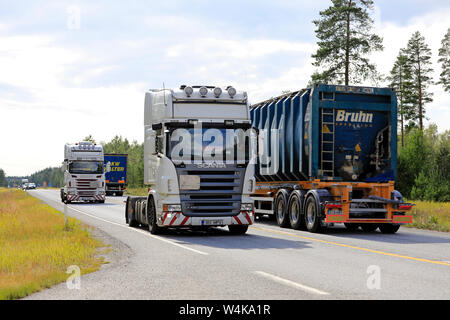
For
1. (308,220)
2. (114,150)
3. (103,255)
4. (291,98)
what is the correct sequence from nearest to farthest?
(103,255)
(308,220)
(291,98)
(114,150)

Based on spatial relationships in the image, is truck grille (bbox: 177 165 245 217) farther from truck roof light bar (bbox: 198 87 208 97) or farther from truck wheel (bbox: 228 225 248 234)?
truck roof light bar (bbox: 198 87 208 97)

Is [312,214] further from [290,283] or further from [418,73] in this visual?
[418,73]

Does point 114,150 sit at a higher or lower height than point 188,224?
higher

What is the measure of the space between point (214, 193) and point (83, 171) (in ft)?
71.4

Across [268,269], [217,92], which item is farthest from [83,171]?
[268,269]

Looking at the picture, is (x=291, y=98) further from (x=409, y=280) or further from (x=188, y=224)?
(x=409, y=280)

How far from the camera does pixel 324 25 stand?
45.8 metres

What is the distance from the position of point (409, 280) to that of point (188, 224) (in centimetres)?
743

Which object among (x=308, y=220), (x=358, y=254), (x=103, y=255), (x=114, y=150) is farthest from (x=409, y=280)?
(x=114, y=150)

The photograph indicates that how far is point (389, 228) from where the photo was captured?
17078 millimetres

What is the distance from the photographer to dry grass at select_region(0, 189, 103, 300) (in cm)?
774

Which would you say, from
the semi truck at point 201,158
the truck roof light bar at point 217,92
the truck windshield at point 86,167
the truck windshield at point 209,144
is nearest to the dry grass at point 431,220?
the semi truck at point 201,158

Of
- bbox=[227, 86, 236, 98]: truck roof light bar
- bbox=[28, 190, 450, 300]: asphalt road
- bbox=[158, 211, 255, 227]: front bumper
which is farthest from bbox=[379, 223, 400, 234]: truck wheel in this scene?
bbox=[227, 86, 236, 98]: truck roof light bar

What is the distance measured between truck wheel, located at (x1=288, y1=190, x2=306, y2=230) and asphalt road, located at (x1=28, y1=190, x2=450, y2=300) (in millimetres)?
2280
